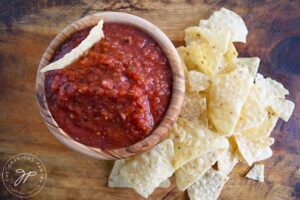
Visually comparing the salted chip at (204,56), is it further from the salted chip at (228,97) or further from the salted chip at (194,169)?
the salted chip at (194,169)

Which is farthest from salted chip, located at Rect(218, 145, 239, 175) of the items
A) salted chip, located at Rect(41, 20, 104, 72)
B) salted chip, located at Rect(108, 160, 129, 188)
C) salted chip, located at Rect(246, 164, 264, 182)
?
salted chip, located at Rect(41, 20, 104, 72)

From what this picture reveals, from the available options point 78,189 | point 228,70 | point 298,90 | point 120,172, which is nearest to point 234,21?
point 228,70

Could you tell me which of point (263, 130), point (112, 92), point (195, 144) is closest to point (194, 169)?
point (195, 144)

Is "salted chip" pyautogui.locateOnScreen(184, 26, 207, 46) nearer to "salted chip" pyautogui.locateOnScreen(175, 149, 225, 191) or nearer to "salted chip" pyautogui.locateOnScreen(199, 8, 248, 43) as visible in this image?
"salted chip" pyautogui.locateOnScreen(199, 8, 248, 43)

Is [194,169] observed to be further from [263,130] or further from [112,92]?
[112,92]

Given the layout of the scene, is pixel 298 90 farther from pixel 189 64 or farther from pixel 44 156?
pixel 44 156

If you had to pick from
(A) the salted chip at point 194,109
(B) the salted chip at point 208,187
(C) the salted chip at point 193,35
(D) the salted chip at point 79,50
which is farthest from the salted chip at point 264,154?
(D) the salted chip at point 79,50
